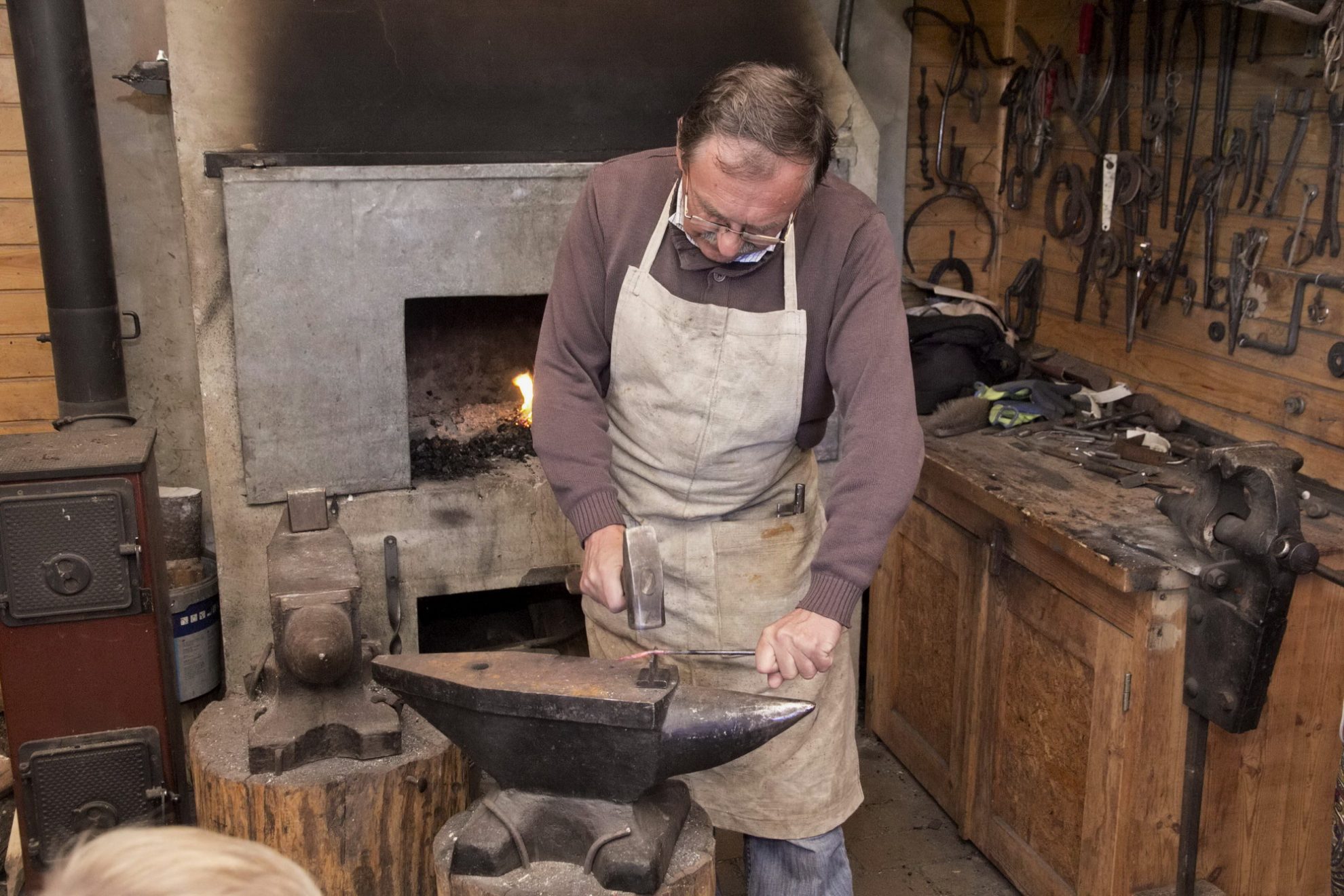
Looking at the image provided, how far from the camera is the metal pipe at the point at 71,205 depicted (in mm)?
3076

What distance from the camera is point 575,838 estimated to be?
6.13 feet

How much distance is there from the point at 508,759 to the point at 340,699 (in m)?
0.55

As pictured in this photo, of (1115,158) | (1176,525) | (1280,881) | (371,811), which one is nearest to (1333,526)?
(1176,525)

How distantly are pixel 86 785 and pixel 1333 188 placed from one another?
2916mm

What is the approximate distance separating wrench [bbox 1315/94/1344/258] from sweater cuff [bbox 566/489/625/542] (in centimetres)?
173

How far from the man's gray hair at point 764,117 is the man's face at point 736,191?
10 mm

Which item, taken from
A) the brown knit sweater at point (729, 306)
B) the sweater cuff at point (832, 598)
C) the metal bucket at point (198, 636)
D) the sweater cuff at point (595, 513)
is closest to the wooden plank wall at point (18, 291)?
the metal bucket at point (198, 636)

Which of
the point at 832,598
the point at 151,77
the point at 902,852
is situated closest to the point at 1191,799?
the point at 902,852

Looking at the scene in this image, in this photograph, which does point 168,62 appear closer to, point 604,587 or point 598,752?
point 604,587

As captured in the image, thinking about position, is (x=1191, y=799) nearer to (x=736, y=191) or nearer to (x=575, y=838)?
(x=575, y=838)

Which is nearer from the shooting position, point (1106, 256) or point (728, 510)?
point (728, 510)

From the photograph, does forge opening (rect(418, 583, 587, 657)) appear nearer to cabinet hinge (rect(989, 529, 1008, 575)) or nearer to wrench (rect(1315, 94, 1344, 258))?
cabinet hinge (rect(989, 529, 1008, 575))

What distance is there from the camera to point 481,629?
3863 mm

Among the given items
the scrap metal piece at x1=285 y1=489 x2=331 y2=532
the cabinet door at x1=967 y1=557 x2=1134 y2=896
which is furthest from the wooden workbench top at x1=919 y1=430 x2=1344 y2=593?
the scrap metal piece at x1=285 y1=489 x2=331 y2=532
